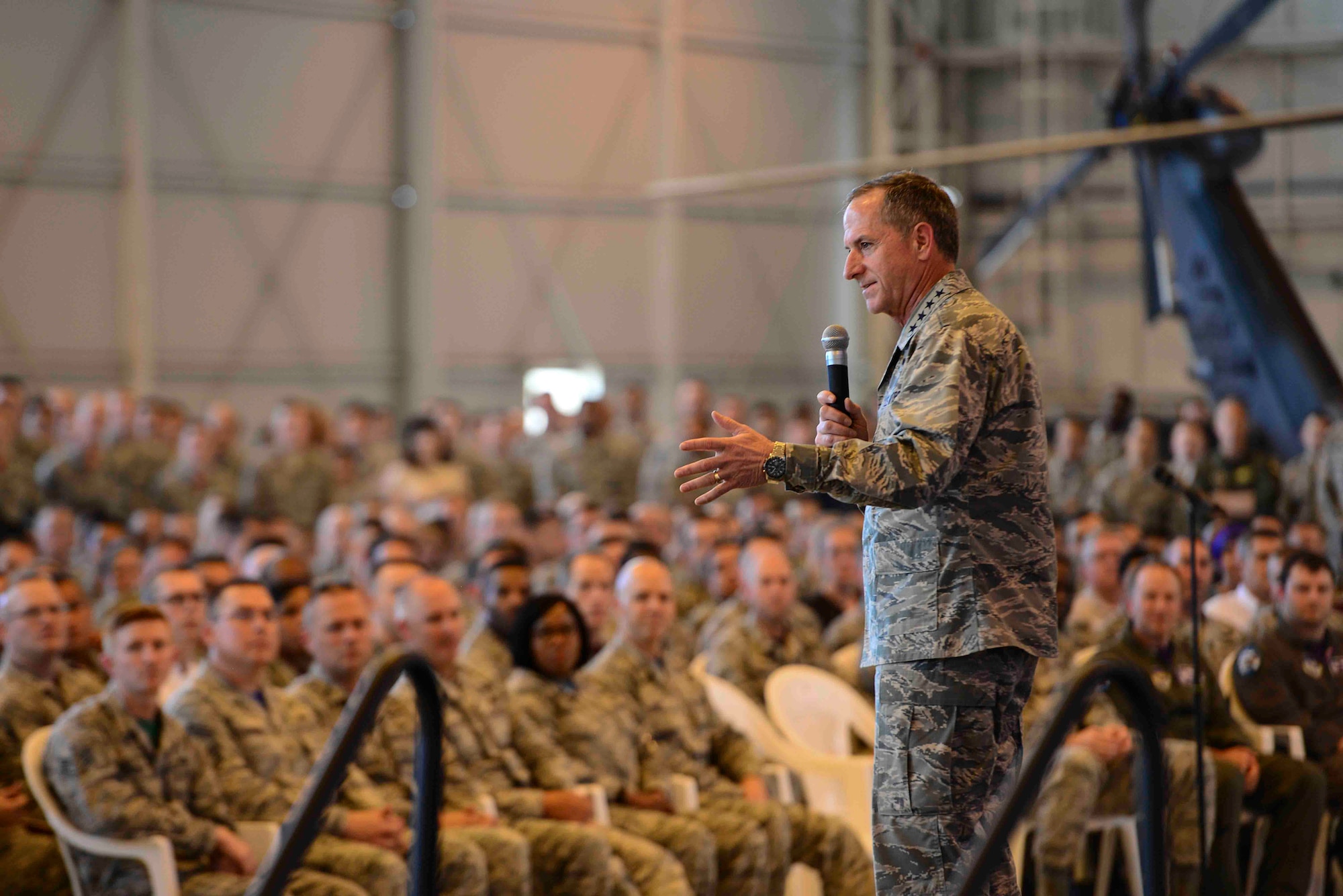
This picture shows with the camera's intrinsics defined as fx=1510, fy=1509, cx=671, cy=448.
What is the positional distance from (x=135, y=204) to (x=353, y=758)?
9.44 meters

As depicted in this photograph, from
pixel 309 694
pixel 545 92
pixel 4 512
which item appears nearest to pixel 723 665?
pixel 309 694

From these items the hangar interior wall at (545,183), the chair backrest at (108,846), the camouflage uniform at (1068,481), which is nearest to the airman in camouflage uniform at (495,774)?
the chair backrest at (108,846)

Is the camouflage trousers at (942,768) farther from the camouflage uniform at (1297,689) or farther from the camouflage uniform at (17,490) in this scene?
the camouflage uniform at (17,490)

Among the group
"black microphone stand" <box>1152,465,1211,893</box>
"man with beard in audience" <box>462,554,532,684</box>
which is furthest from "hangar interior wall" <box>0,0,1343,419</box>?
"black microphone stand" <box>1152,465,1211,893</box>

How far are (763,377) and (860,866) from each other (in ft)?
32.2

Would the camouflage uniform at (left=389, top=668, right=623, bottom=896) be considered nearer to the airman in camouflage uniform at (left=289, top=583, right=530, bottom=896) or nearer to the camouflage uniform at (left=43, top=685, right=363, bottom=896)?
the airman in camouflage uniform at (left=289, top=583, right=530, bottom=896)

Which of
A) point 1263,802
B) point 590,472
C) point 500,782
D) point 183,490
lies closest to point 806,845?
point 500,782

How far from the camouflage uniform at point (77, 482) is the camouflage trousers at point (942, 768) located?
662 centimetres

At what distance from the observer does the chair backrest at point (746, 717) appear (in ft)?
15.7

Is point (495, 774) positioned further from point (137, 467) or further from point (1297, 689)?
point (137, 467)

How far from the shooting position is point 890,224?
2.25 m

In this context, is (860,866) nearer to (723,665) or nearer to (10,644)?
(723,665)

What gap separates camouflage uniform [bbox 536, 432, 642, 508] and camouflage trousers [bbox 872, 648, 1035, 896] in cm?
724

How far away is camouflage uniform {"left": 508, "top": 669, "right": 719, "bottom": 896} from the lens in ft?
13.5
